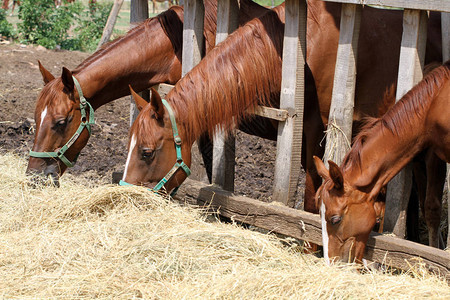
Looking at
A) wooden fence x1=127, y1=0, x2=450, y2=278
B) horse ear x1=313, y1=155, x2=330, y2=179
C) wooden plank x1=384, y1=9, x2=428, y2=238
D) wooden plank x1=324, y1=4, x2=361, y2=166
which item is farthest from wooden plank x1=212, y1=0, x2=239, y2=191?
wooden plank x1=384, y1=9, x2=428, y2=238

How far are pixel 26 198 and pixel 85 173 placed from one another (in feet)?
5.59

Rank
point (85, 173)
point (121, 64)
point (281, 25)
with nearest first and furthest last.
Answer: point (281, 25) < point (121, 64) < point (85, 173)

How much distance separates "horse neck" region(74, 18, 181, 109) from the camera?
4.65 m

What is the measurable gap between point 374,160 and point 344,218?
0.37 metres

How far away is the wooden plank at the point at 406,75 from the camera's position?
330cm

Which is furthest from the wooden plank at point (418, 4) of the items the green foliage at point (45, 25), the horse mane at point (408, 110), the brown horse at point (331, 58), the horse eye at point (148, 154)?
the green foliage at point (45, 25)

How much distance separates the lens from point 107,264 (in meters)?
3.13

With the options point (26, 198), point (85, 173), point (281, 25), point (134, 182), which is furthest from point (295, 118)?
point (85, 173)

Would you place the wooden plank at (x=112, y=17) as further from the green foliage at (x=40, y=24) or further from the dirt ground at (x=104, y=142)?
the dirt ground at (x=104, y=142)

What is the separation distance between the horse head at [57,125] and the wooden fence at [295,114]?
699 mm

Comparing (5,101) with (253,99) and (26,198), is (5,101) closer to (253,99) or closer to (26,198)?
(26,198)

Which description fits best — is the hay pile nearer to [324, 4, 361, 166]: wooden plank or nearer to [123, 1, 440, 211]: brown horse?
[324, 4, 361, 166]: wooden plank

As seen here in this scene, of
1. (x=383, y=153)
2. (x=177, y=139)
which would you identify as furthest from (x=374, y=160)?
(x=177, y=139)

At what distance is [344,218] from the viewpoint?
3.36 meters
